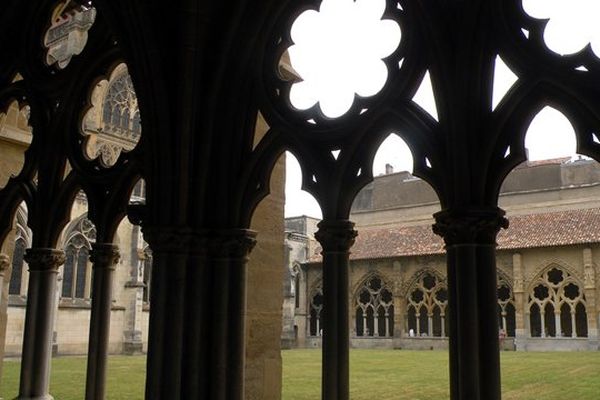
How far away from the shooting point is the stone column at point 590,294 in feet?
79.9

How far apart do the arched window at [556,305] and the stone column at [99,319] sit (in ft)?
76.1

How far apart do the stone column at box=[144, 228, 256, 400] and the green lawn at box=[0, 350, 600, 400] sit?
19.8 ft

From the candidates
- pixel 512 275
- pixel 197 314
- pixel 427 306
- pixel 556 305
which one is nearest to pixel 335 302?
pixel 197 314

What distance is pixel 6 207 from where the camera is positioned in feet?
19.3

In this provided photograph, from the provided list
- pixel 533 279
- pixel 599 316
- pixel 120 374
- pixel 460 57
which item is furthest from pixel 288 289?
pixel 460 57

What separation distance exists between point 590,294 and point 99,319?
76.7 feet

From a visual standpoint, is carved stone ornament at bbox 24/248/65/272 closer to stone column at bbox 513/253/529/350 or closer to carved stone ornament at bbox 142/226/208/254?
carved stone ornament at bbox 142/226/208/254

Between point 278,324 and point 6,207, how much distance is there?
2.71m

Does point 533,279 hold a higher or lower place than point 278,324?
higher

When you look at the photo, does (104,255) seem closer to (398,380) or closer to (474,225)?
(474,225)

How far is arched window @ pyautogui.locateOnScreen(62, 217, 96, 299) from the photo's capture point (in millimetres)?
22227

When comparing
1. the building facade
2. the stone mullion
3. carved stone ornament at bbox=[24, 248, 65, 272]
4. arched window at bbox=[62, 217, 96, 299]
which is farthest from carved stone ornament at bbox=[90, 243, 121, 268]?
the stone mullion

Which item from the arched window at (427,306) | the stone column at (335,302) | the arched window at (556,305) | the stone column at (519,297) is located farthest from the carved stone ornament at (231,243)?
the arched window at (427,306)

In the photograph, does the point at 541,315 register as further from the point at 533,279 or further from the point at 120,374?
the point at 120,374
